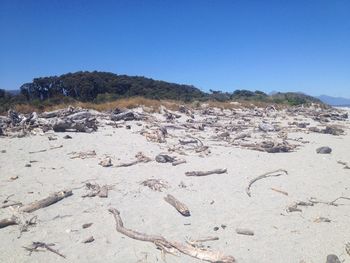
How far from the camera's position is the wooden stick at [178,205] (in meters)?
5.65

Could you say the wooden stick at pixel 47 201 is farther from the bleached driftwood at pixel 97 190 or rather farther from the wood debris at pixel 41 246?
the wood debris at pixel 41 246

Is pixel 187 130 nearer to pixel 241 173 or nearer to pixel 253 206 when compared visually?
pixel 241 173

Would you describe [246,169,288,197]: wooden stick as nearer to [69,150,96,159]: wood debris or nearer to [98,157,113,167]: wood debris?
[98,157,113,167]: wood debris

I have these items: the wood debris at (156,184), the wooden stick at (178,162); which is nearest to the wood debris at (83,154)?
the wooden stick at (178,162)

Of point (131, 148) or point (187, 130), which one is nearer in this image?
point (131, 148)

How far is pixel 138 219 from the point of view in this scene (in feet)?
17.9

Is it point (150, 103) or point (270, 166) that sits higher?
point (150, 103)

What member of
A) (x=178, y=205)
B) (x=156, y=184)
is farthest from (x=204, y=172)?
(x=178, y=205)

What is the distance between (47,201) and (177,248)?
8.59ft

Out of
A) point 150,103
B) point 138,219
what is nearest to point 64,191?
point 138,219

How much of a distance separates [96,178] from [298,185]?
13.9 ft

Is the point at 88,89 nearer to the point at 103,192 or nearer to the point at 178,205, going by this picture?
the point at 103,192

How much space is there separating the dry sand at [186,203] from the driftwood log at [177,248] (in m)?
0.09

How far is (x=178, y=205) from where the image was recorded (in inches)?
231
